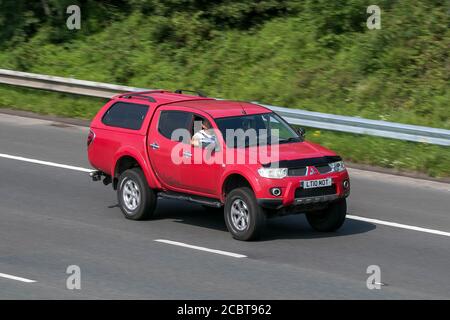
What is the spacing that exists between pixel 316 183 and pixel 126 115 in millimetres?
3393

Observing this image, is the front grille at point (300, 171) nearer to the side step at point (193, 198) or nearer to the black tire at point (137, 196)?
the side step at point (193, 198)

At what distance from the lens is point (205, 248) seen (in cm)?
1300

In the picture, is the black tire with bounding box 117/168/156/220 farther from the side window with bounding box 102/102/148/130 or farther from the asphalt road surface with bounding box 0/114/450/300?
the side window with bounding box 102/102/148/130

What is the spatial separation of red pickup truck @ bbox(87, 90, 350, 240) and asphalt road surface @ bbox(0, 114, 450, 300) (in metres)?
0.44

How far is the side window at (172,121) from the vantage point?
14.2 metres

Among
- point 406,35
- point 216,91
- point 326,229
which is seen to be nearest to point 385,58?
point 406,35

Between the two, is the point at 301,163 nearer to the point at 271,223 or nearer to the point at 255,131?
the point at 255,131

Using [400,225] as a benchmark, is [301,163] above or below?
above

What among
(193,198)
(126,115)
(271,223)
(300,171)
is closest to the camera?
(300,171)

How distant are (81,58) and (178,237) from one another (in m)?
13.3

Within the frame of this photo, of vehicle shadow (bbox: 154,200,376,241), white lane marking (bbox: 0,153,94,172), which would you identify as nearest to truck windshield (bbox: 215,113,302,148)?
vehicle shadow (bbox: 154,200,376,241)

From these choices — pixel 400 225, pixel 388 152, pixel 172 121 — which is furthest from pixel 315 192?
pixel 388 152

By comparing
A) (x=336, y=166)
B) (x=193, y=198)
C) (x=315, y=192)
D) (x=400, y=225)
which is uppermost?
(x=336, y=166)
